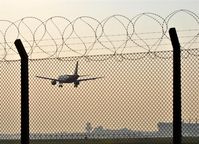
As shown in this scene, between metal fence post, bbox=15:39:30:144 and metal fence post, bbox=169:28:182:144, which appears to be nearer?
metal fence post, bbox=169:28:182:144

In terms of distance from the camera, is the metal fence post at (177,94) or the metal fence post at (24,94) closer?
the metal fence post at (177,94)

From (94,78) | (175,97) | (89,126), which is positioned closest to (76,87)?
(94,78)

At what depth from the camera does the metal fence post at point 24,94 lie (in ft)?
31.5

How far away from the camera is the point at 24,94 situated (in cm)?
968

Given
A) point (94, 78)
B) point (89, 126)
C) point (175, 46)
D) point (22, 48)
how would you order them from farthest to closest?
1. point (89, 126)
2. point (94, 78)
3. point (22, 48)
4. point (175, 46)

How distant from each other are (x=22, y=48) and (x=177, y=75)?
2.70 m

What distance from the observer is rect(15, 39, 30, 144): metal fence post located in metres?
9.59

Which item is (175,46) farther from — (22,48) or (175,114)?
(22,48)

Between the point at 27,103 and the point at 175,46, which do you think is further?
the point at 27,103

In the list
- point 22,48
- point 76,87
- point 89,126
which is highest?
point 22,48

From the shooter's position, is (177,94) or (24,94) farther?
(24,94)

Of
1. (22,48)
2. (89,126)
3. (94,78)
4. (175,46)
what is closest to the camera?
(175,46)

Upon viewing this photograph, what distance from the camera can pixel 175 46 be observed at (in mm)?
8734

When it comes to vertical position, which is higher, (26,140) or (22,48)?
(22,48)
